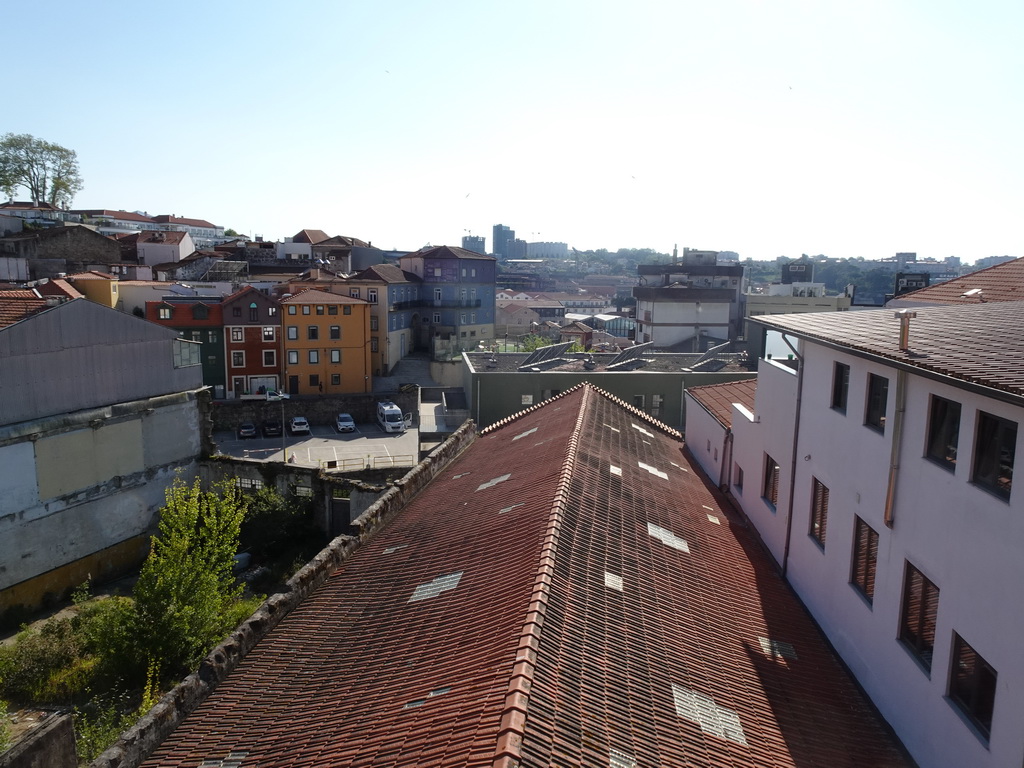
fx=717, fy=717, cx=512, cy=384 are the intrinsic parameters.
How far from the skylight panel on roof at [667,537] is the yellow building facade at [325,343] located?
38.6 metres

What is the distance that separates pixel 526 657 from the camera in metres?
6.31

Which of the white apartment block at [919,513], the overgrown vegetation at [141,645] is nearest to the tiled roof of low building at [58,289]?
the overgrown vegetation at [141,645]

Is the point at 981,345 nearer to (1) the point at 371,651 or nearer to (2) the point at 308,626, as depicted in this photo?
(1) the point at 371,651

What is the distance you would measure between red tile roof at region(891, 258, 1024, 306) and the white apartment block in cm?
791

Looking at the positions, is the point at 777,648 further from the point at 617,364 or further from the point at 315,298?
the point at 315,298

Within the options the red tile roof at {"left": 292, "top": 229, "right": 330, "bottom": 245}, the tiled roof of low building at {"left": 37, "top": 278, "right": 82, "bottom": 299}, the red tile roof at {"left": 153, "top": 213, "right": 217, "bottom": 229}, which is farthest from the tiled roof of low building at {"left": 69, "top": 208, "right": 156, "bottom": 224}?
the tiled roof of low building at {"left": 37, "top": 278, "right": 82, "bottom": 299}

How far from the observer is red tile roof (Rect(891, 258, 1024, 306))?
55.0 ft

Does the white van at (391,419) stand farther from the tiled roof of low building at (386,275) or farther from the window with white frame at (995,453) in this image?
the window with white frame at (995,453)

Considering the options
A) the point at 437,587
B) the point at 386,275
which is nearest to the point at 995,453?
the point at 437,587

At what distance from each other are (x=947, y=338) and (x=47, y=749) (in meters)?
12.2

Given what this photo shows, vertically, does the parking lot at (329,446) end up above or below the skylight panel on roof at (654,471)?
below

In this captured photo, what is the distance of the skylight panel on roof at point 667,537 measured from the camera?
11148mm

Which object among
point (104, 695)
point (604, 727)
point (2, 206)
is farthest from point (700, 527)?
point (2, 206)

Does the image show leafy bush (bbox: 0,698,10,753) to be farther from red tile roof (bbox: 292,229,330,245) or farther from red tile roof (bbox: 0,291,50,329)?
red tile roof (bbox: 292,229,330,245)
